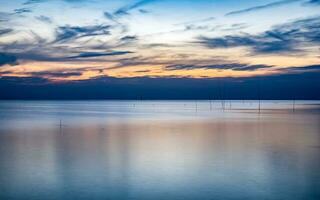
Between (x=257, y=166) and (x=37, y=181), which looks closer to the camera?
(x=37, y=181)

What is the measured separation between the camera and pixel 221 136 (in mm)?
26922

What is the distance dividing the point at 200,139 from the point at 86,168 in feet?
39.0

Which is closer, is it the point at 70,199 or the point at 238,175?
the point at 70,199

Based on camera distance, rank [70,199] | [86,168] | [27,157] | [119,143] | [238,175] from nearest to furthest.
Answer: [70,199]
[238,175]
[86,168]
[27,157]
[119,143]

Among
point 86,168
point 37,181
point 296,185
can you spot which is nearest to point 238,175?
point 296,185

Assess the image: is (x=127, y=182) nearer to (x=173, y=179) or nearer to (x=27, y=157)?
(x=173, y=179)

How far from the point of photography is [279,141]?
2380cm

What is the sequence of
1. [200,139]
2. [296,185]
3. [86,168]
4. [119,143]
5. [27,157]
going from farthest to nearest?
[200,139] → [119,143] → [27,157] → [86,168] → [296,185]

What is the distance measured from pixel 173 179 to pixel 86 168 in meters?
3.80

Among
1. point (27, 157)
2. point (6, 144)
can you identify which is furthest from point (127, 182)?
point (6, 144)

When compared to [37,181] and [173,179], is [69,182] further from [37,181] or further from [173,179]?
[173,179]

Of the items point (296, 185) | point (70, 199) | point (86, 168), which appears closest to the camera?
point (70, 199)

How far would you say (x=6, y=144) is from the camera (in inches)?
898

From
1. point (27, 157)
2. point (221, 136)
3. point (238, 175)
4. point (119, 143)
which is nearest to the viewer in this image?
point (238, 175)
